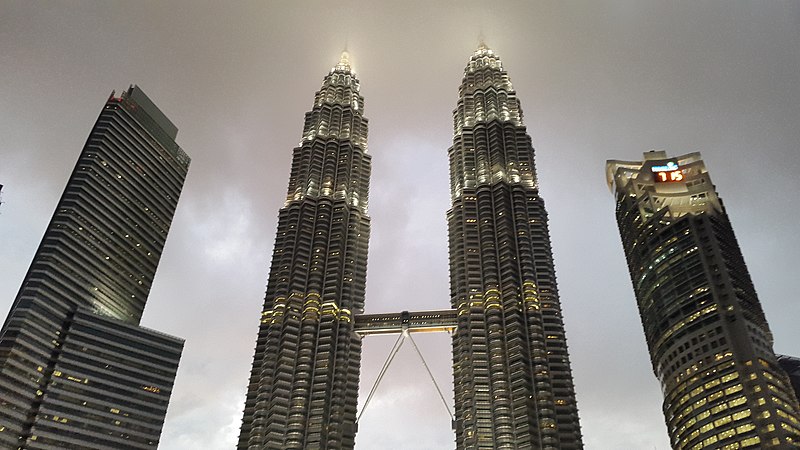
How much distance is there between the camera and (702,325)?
155500mm

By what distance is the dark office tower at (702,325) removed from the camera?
138 m

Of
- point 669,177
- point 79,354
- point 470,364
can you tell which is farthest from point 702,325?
point 79,354

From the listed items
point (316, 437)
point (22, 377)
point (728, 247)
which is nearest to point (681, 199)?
point (728, 247)

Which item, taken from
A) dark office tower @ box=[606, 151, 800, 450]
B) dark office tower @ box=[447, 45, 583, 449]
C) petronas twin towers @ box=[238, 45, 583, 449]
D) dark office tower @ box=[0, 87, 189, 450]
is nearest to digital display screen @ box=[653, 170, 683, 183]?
dark office tower @ box=[606, 151, 800, 450]

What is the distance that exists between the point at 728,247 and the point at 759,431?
52.4 metres

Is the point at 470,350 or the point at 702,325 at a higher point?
the point at 470,350

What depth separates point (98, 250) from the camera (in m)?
194

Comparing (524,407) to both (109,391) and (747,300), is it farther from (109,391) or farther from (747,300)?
(109,391)

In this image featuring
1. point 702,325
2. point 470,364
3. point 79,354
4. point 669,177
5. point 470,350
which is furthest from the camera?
point 669,177

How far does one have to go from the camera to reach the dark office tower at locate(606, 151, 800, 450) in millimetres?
138500

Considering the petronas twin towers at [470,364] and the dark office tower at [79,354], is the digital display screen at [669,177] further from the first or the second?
the dark office tower at [79,354]

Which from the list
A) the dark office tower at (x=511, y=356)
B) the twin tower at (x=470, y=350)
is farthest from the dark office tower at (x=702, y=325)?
the dark office tower at (x=511, y=356)

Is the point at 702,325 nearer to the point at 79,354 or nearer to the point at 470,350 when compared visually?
the point at 470,350

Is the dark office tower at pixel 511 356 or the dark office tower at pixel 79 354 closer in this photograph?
the dark office tower at pixel 79 354
